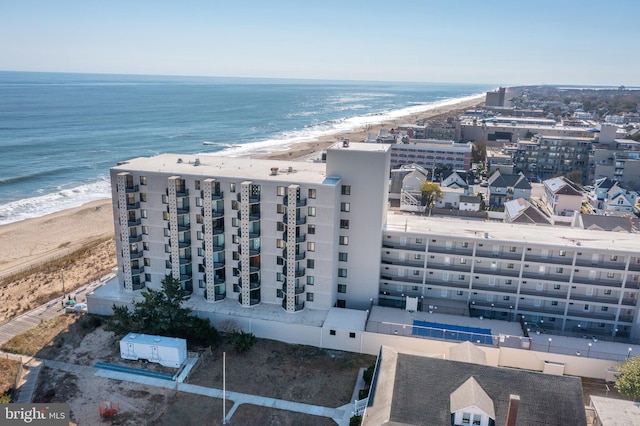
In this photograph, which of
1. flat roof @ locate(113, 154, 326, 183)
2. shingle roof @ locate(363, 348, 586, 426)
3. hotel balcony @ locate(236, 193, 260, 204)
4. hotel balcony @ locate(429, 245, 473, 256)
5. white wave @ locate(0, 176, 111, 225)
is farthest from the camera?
white wave @ locate(0, 176, 111, 225)

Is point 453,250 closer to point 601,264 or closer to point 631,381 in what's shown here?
point 601,264

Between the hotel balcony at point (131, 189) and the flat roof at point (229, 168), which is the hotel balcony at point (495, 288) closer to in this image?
the flat roof at point (229, 168)

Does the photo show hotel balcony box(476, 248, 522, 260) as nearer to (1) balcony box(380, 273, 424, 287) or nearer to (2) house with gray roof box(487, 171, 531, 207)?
(1) balcony box(380, 273, 424, 287)

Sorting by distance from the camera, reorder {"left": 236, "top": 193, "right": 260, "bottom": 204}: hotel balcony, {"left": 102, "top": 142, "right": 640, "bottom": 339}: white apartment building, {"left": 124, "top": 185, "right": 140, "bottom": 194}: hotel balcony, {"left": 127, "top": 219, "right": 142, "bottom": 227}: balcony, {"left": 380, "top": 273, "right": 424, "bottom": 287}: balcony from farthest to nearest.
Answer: {"left": 380, "top": 273, "right": 424, "bottom": 287}: balcony
{"left": 127, "top": 219, "right": 142, "bottom": 227}: balcony
{"left": 124, "top": 185, "right": 140, "bottom": 194}: hotel balcony
{"left": 236, "top": 193, "right": 260, "bottom": 204}: hotel balcony
{"left": 102, "top": 142, "right": 640, "bottom": 339}: white apartment building

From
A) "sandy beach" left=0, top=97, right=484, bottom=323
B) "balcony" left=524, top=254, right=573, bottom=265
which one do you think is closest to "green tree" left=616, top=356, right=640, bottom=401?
"balcony" left=524, top=254, right=573, bottom=265

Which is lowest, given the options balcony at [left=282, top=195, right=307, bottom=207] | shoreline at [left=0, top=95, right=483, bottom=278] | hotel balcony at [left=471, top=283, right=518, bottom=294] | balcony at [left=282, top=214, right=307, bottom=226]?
shoreline at [left=0, top=95, right=483, bottom=278]

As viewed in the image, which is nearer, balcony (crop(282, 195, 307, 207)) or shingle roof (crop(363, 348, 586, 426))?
shingle roof (crop(363, 348, 586, 426))
